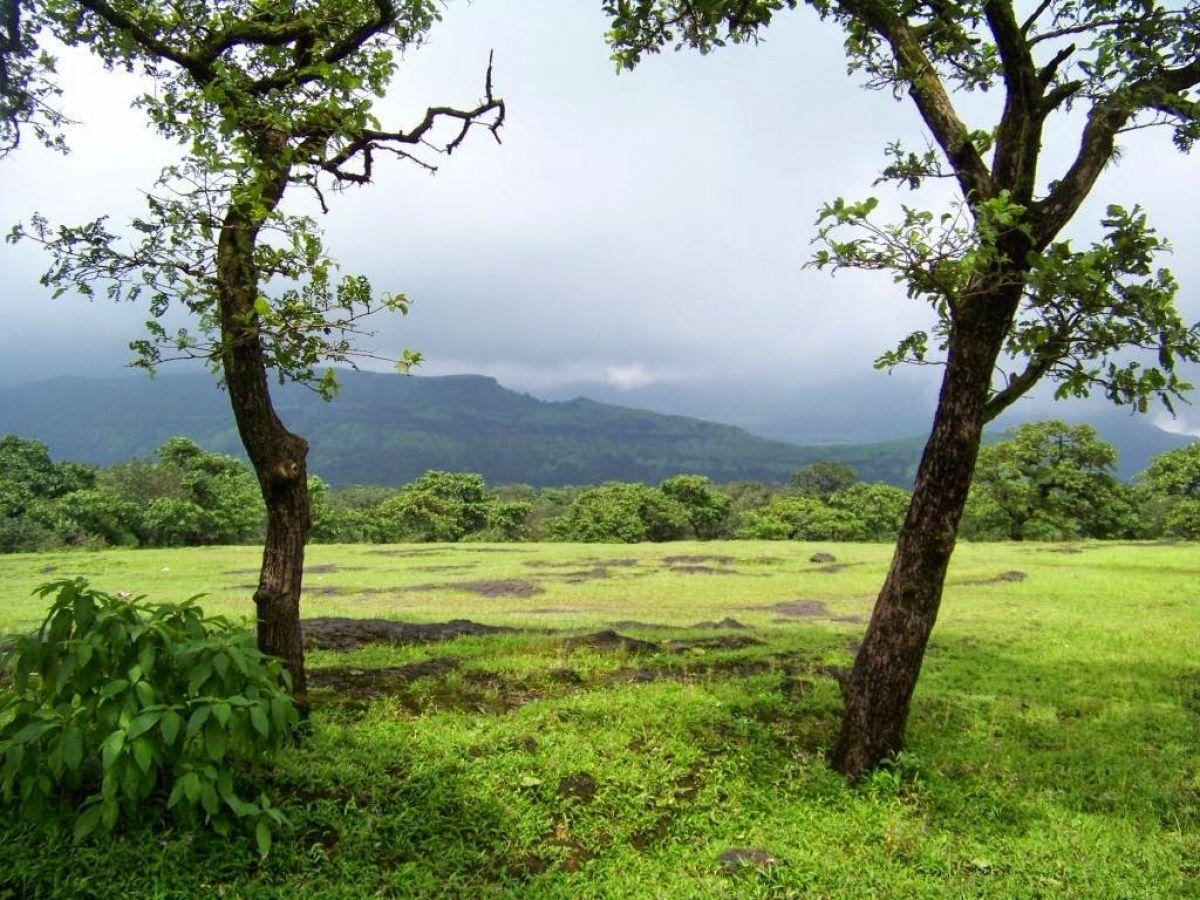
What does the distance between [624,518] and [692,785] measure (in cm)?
6614

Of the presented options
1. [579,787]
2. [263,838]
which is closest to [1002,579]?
[579,787]

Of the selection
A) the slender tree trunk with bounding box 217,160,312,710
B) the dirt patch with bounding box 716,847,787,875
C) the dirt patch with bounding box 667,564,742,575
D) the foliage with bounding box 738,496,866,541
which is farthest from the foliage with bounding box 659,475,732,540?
the dirt patch with bounding box 716,847,787,875

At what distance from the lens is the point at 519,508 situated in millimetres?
73188

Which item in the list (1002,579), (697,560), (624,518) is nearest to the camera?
(1002,579)

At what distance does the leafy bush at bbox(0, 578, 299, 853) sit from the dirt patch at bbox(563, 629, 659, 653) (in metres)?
7.32

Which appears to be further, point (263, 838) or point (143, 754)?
point (263, 838)

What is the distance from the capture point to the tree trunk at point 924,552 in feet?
21.8

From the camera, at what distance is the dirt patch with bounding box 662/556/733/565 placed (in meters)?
34.7

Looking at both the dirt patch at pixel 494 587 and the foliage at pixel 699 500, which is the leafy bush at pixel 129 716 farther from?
the foliage at pixel 699 500

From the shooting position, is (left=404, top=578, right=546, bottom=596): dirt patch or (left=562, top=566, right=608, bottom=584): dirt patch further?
(left=562, top=566, right=608, bottom=584): dirt patch

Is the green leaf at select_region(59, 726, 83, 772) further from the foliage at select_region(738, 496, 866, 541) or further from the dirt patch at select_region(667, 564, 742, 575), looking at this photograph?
the foliage at select_region(738, 496, 866, 541)

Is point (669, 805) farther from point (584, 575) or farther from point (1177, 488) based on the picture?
point (1177, 488)

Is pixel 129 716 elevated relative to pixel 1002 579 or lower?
elevated

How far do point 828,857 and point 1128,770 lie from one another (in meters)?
4.09
